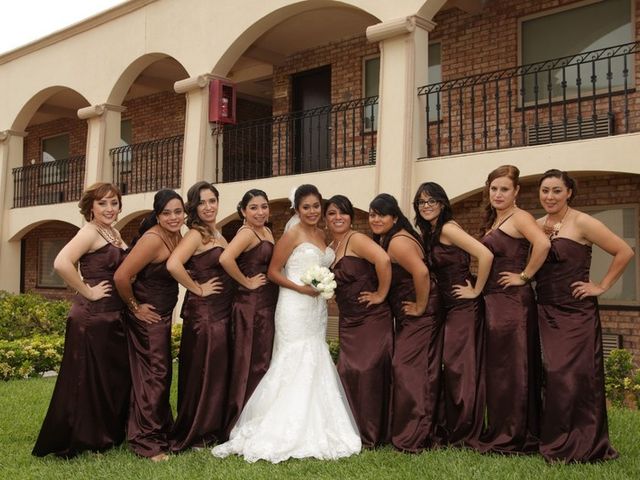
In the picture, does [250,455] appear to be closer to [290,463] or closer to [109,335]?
[290,463]

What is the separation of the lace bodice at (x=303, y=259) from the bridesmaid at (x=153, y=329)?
3.03 feet

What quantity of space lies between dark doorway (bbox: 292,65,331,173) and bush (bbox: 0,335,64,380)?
5901 millimetres

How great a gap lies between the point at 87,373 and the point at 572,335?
357 cm

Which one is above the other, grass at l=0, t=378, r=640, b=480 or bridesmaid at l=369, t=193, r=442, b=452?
bridesmaid at l=369, t=193, r=442, b=452

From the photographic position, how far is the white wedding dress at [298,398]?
5.04 meters

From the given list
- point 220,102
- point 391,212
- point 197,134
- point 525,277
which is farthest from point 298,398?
point 197,134

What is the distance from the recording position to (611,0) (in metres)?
10.0

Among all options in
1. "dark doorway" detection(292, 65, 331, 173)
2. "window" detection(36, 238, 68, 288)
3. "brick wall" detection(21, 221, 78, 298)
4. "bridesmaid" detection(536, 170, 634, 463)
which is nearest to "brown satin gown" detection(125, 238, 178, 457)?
"bridesmaid" detection(536, 170, 634, 463)

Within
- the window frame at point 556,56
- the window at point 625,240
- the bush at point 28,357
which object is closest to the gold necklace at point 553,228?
the window frame at point 556,56

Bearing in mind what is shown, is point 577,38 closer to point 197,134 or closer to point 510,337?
point 197,134

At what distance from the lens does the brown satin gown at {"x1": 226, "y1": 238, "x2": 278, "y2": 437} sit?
17.8ft

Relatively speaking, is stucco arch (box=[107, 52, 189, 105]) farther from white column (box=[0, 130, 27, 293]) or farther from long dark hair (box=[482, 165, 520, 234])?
long dark hair (box=[482, 165, 520, 234])

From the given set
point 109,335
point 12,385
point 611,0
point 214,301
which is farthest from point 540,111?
point 12,385

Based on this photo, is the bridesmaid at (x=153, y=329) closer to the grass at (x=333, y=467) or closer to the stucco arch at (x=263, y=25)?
the grass at (x=333, y=467)
